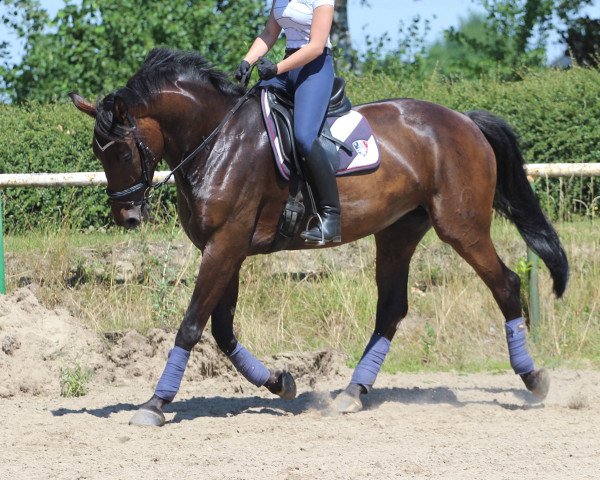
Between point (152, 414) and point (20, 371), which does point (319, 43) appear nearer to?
point (152, 414)

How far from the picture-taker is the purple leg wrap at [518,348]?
277 inches

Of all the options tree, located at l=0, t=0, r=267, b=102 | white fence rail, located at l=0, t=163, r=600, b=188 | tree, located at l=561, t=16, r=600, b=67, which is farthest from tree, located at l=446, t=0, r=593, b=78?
white fence rail, located at l=0, t=163, r=600, b=188

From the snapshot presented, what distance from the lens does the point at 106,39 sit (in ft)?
52.6

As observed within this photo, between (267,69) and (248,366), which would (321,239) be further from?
(267,69)

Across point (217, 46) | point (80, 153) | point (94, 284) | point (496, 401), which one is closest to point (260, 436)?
point (496, 401)

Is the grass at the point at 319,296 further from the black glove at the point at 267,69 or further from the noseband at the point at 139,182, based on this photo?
the black glove at the point at 267,69

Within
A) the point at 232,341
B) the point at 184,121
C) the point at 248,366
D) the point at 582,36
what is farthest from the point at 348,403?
the point at 582,36

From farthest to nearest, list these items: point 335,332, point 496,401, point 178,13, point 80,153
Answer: point 178,13 < point 80,153 < point 335,332 < point 496,401

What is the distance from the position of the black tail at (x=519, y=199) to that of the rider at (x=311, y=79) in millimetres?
1482

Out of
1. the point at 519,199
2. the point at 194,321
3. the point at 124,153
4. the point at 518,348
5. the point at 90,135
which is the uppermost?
the point at 90,135

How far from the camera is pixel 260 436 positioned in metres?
5.96

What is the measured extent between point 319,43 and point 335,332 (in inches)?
127

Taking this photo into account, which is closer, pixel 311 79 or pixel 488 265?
pixel 311 79

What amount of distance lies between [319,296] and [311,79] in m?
2.99
